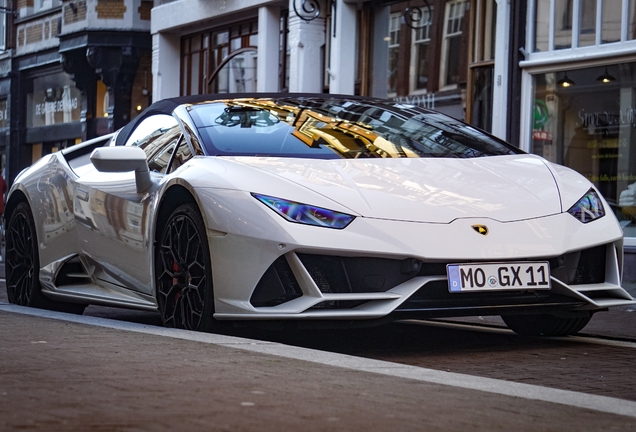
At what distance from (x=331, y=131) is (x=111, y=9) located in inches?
855

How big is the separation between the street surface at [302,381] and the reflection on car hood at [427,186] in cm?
65

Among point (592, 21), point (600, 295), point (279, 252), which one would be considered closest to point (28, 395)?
point (279, 252)

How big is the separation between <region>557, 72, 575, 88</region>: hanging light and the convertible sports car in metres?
7.90

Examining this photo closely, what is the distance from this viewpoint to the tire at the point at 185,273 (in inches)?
232

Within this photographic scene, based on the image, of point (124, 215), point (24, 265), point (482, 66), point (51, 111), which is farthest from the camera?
point (51, 111)

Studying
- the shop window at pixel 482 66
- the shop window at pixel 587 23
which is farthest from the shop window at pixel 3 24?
the shop window at pixel 587 23

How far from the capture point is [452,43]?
17.4 metres

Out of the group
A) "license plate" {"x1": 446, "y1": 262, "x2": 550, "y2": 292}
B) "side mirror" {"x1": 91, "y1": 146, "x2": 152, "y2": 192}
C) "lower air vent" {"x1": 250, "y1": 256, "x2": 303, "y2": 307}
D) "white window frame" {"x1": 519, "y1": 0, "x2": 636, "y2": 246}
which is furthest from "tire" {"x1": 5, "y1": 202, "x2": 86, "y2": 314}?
"white window frame" {"x1": 519, "y1": 0, "x2": 636, "y2": 246}

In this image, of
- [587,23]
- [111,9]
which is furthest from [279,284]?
[111,9]

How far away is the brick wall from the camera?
89.8ft

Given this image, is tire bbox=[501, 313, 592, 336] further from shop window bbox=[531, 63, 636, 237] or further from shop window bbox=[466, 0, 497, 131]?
shop window bbox=[466, 0, 497, 131]

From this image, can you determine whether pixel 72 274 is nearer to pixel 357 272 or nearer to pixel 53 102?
pixel 357 272

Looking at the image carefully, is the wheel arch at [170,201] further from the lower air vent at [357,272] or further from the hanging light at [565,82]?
the hanging light at [565,82]

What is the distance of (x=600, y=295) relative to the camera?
6.00 metres
